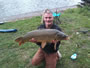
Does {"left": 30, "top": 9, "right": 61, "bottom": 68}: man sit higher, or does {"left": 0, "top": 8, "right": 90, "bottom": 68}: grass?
{"left": 30, "top": 9, "right": 61, "bottom": 68}: man

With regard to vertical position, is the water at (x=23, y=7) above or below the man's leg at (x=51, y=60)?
above

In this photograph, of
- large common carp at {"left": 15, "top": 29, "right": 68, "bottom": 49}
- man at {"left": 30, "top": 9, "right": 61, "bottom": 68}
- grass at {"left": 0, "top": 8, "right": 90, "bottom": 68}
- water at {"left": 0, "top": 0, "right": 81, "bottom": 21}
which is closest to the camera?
large common carp at {"left": 15, "top": 29, "right": 68, "bottom": 49}

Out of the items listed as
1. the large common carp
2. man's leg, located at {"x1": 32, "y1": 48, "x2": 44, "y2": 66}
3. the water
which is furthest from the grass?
the water

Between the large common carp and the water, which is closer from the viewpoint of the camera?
the large common carp

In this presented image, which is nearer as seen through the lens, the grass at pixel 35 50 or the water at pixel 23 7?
the grass at pixel 35 50

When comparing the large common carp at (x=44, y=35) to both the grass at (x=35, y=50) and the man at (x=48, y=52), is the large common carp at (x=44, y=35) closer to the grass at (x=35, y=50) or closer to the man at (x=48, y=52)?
the man at (x=48, y=52)

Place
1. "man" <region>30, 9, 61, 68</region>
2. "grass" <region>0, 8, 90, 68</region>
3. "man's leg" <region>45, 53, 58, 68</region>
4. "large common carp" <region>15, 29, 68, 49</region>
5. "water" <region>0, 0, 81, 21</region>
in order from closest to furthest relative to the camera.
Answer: "large common carp" <region>15, 29, 68, 49</region> → "man" <region>30, 9, 61, 68</region> → "man's leg" <region>45, 53, 58, 68</region> → "grass" <region>0, 8, 90, 68</region> → "water" <region>0, 0, 81, 21</region>

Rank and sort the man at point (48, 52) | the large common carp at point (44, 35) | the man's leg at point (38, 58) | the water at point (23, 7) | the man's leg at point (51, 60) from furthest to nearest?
the water at point (23, 7)
the man's leg at point (38, 58)
the man's leg at point (51, 60)
the man at point (48, 52)
the large common carp at point (44, 35)

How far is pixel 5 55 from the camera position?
3.73m

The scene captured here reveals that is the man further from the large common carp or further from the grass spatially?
the large common carp

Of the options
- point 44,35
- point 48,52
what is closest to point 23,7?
point 48,52

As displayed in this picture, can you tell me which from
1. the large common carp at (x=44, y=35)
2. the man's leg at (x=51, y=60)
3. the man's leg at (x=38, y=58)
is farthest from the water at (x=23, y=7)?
the large common carp at (x=44, y=35)

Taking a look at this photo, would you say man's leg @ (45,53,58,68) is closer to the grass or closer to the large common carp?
the grass

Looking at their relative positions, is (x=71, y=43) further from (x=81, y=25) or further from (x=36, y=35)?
(x=36, y=35)
